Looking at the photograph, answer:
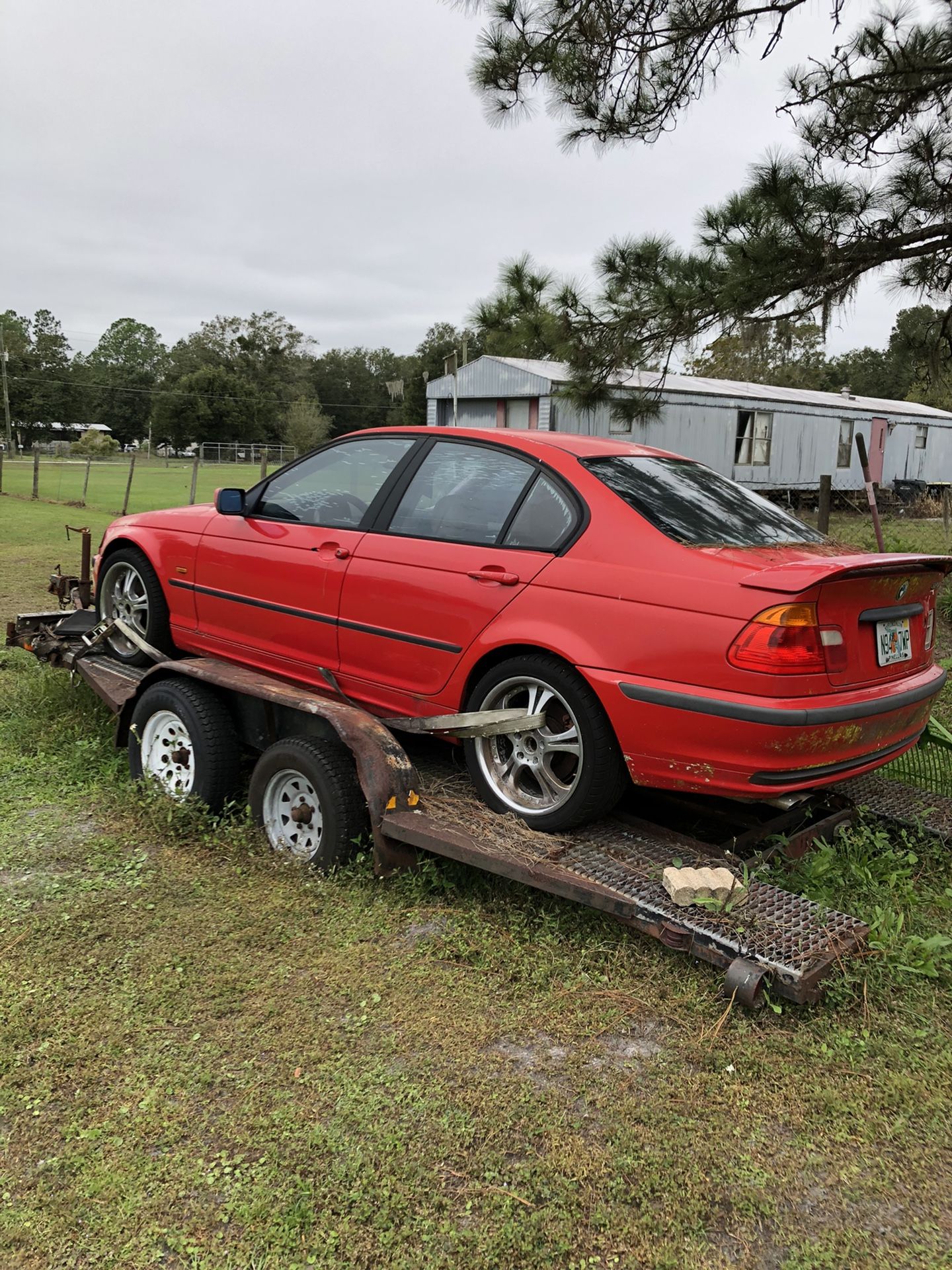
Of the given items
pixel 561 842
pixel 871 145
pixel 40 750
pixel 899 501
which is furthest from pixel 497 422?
pixel 561 842

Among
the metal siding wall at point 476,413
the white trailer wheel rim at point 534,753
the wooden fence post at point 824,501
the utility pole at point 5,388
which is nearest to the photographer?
the white trailer wheel rim at point 534,753

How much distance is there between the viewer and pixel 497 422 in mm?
22922

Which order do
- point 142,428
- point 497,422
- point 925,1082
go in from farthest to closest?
1. point 142,428
2. point 497,422
3. point 925,1082

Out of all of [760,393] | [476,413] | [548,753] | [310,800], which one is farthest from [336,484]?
[760,393]

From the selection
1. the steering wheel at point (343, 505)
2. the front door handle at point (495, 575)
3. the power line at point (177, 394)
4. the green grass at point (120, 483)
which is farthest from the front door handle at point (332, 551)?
the power line at point (177, 394)

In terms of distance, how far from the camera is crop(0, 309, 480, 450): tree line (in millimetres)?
74250

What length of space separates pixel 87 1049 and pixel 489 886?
1475 mm

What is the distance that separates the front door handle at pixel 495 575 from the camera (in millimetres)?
3457

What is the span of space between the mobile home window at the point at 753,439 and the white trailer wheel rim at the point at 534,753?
69.1 feet

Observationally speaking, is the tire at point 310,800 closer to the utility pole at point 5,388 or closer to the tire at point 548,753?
the tire at point 548,753

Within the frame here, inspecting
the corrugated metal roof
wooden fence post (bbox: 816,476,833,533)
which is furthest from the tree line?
wooden fence post (bbox: 816,476,833,533)

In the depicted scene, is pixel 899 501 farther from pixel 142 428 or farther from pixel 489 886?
pixel 142 428

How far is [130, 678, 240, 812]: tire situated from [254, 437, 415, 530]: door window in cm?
94

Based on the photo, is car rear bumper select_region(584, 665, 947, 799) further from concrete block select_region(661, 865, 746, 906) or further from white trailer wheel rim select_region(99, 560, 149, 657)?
white trailer wheel rim select_region(99, 560, 149, 657)
